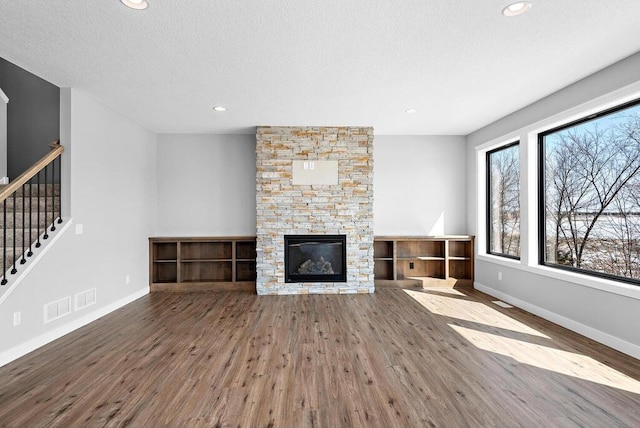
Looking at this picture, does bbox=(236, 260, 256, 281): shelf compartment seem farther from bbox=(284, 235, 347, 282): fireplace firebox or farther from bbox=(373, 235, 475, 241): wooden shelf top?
bbox=(373, 235, 475, 241): wooden shelf top

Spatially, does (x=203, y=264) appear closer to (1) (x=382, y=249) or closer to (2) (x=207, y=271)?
(2) (x=207, y=271)

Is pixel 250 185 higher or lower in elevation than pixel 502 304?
higher

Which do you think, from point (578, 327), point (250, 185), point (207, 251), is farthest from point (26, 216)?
point (578, 327)

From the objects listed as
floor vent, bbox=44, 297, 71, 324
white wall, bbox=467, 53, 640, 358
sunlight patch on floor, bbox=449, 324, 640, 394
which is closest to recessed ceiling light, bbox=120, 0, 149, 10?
floor vent, bbox=44, 297, 71, 324

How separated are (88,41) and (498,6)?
3161 mm

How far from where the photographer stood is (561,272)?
3.88 m

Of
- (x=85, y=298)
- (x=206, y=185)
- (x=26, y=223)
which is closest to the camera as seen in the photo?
(x=26, y=223)

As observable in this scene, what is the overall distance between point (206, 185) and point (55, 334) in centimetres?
316

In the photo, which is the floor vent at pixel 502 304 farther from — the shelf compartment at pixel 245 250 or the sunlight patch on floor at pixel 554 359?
the shelf compartment at pixel 245 250

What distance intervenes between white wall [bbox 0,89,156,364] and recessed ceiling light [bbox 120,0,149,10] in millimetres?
2118

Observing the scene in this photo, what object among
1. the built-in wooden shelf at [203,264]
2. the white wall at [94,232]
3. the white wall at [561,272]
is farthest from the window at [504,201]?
the white wall at [94,232]

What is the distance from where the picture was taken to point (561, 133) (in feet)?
13.5

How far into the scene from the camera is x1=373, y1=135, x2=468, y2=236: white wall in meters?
6.13

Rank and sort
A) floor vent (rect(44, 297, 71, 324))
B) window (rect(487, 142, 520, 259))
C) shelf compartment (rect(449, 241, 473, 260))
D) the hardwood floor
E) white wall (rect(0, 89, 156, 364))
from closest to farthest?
the hardwood floor → white wall (rect(0, 89, 156, 364)) → floor vent (rect(44, 297, 71, 324)) → window (rect(487, 142, 520, 259)) → shelf compartment (rect(449, 241, 473, 260))
